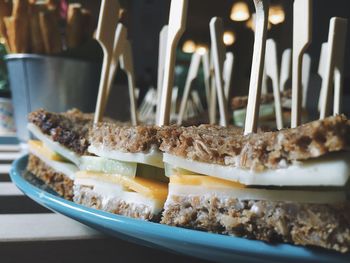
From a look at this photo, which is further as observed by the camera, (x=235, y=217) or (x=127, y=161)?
(x=127, y=161)

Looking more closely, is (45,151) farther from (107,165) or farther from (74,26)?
(74,26)

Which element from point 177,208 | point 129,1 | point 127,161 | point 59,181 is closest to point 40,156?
point 59,181

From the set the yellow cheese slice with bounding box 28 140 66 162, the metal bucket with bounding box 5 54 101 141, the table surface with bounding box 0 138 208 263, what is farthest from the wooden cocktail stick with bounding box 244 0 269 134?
the metal bucket with bounding box 5 54 101 141

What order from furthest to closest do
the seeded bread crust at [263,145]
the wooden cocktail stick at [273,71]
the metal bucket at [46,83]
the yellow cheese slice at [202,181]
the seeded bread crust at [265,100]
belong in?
the seeded bread crust at [265,100] → the metal bucket at [46,83] → the wooden cocktail stick at [273,71] → the yellow cheese slice at [202,181] → the seeded bread crust at [263,145]

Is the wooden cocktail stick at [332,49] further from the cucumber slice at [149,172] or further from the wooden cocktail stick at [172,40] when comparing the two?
the cucumber slice at [149,172]

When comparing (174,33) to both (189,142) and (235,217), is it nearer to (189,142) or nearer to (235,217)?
(189,142)

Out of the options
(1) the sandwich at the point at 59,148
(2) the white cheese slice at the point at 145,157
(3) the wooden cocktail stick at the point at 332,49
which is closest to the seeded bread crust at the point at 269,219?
(2) the white cheese slice at the point at 145,157
